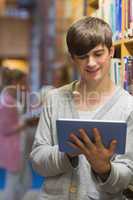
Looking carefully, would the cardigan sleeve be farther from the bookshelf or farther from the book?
the bookshelf

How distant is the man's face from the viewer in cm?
166

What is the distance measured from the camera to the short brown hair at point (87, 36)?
1.62 meters

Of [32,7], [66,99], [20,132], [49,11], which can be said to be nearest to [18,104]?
[20,132]

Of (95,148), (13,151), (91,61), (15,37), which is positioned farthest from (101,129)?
(15,37)

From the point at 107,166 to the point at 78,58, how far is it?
1.46ft

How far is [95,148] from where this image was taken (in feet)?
4.87

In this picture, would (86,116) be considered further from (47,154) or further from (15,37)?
(15,37)

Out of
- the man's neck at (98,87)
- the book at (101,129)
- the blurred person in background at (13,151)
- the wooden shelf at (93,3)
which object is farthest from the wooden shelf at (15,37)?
the book at (101,129)

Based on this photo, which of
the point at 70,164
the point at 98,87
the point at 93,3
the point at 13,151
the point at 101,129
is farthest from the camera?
the point at 13,151

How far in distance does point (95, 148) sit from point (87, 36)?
0.43 meters

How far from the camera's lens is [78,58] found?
1.69 meters

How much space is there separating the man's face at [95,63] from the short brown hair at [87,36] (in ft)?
0.07

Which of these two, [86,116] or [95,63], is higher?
[95,63]

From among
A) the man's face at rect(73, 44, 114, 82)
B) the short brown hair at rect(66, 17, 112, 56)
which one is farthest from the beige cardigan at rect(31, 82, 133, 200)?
the short brown hair at rect(66, 17, 112, 56)
